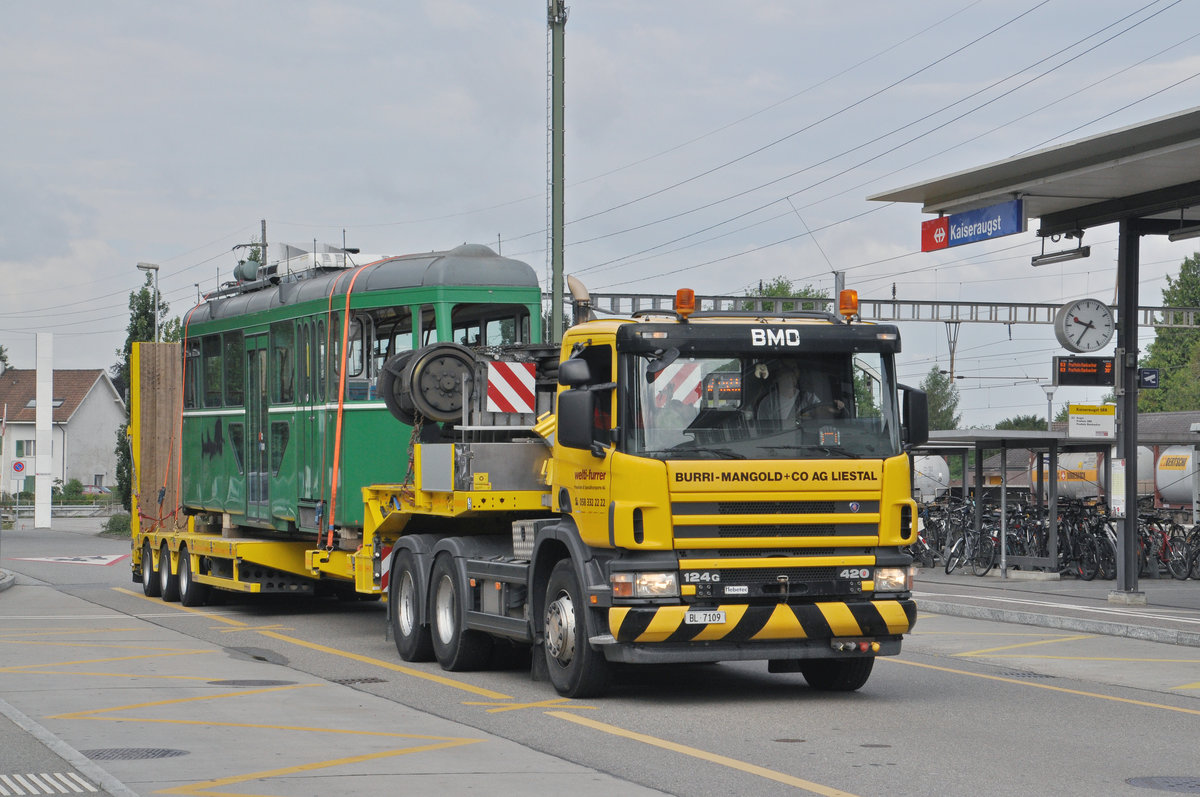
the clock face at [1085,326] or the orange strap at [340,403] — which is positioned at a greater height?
the clock face at [1085,326]

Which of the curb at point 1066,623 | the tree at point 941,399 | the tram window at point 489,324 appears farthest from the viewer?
the tree at point 941,399

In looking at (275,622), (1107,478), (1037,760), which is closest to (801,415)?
(1037,760)

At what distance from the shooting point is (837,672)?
12.3m

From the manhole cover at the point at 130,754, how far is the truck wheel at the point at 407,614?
511 cm

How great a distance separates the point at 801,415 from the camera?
1146cm

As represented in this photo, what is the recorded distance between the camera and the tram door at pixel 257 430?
745 inches

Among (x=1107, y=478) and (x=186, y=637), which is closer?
(x=186, y=637)

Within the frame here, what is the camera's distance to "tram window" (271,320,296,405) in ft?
59.3

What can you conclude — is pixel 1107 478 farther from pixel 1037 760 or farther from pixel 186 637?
pixel 1037 760

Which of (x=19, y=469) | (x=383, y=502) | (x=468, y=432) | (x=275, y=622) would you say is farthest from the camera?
(x=19, y=469)

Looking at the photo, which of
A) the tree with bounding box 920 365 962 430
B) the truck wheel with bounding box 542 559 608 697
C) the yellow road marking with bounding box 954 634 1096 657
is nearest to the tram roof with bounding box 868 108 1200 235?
the yellow road marking with bounding box 954 634 1096 657

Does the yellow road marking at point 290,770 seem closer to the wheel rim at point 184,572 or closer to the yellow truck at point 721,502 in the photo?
the yellow truck at point 721,502

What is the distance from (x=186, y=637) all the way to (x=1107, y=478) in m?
19.9

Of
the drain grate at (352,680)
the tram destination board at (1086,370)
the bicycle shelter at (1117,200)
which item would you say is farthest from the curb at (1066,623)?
the drain grate at (352,680)
